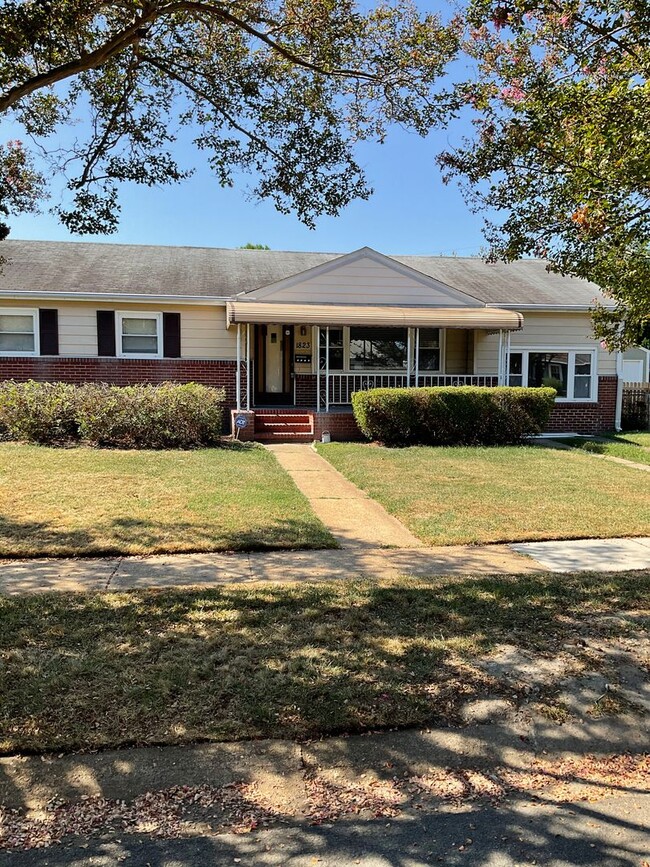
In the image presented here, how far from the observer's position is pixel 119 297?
51.1 ft

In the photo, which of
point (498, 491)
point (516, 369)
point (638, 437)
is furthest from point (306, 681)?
point (516, 369)

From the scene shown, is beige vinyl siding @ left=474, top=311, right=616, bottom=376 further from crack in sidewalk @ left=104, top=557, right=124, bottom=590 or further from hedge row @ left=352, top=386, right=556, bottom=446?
crack in sidewalk @ left=104, top=557, right=124, bottom=590

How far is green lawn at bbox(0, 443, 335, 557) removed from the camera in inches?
250

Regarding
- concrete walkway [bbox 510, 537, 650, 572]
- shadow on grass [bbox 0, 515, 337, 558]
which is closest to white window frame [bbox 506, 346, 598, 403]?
concrete walkway [bbox 510, 537, 650, 572]

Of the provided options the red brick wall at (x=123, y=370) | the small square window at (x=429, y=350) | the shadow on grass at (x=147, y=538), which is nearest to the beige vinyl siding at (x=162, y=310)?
the red brick wall at (x=123, y=370)

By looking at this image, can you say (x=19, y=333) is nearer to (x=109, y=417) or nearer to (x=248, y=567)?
(x=109, y=417)

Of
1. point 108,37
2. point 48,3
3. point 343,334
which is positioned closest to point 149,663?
point 48,3

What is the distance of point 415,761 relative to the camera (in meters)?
2.92

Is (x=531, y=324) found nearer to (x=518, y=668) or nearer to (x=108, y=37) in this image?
(x=108, y=37)

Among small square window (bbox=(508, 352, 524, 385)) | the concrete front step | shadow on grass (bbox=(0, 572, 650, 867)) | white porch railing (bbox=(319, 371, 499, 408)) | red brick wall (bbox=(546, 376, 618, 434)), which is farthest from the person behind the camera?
small square window (bbox=(508, 352, 524, 385))

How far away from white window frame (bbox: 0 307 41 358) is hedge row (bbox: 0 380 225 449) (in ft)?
9.48

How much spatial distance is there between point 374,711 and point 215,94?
7.17 m

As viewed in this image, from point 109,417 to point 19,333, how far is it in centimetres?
505

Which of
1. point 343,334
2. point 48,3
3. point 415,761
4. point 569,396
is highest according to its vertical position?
point 48,3
